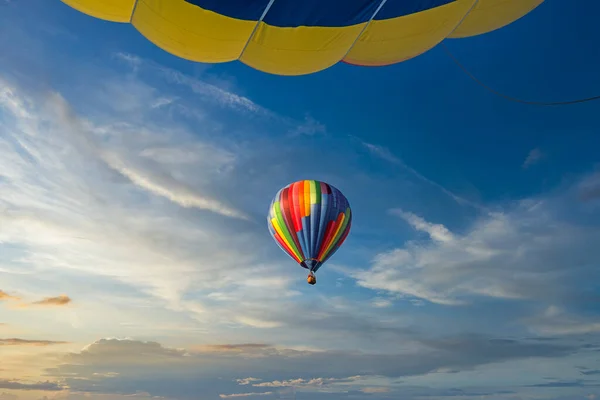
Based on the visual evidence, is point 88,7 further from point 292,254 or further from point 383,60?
point 292,254

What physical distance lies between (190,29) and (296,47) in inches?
96.1

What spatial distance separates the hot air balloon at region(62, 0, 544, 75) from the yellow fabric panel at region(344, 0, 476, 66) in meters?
0.02

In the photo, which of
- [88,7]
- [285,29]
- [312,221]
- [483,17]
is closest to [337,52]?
[285,29]

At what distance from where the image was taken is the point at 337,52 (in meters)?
11.9

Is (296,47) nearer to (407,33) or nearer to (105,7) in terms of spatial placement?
(407,33)

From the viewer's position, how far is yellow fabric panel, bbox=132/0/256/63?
33.8ft

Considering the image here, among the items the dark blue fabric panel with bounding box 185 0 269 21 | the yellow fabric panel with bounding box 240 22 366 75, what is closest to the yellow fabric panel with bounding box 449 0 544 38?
the yellow fabric panel with bounding box 240 22 366 75

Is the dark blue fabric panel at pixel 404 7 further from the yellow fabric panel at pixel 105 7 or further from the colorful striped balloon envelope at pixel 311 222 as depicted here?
the colorful striped balloon envelope at pixel 311 222

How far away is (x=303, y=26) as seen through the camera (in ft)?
37.1

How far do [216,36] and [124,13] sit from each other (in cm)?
190

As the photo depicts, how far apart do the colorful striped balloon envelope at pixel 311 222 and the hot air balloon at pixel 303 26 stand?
1593cm

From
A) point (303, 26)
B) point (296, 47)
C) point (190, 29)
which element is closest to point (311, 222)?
point (296, 47)

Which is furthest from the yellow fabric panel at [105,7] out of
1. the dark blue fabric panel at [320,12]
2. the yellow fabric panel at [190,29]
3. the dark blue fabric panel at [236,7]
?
the dark blue fabric panel at [320,12]

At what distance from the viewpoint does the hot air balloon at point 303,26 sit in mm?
10414
